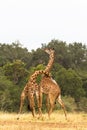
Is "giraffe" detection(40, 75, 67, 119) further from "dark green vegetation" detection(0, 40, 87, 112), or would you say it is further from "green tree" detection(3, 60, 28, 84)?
"green tree" detection(3, 60, 28, 84)

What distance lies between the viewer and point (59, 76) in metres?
37.1

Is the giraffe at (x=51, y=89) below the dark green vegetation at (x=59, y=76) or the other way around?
below

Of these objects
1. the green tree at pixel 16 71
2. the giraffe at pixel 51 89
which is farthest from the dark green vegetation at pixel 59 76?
the giraffe at pixel 51 89

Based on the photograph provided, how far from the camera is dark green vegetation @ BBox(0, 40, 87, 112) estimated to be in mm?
32478

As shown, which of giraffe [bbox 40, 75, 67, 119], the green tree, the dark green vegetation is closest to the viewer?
giraffe [bbox 40, 75, 67, 119]

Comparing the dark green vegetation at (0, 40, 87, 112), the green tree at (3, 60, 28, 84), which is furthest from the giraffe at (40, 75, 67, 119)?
the green tree at (3, 60, 28, 84)

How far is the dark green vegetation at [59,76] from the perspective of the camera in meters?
32.5

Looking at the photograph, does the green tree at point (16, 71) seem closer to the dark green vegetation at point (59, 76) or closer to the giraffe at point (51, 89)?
the dark green vegetation at point (59, 76)

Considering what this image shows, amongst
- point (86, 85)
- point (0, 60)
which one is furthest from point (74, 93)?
point (0, 60)

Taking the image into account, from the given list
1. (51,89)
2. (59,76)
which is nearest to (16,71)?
(59,76)

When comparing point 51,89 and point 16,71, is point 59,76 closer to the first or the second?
point 16,71

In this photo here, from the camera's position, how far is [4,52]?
5484 cm

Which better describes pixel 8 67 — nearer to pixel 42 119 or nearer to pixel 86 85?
pixel 86 85

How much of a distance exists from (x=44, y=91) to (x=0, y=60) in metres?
30.4
